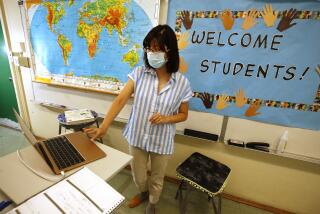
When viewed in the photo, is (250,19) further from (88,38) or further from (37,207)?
(37,207)

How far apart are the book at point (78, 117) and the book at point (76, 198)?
0.94 m

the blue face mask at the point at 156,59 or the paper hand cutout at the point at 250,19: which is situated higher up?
the paper hand cutout at the point at 250,19

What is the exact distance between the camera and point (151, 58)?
116 centimetres

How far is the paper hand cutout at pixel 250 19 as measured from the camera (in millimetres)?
1293

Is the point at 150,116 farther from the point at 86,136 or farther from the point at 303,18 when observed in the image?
the point at 303,18

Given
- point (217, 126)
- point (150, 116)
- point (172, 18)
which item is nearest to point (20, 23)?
point (172, 18)

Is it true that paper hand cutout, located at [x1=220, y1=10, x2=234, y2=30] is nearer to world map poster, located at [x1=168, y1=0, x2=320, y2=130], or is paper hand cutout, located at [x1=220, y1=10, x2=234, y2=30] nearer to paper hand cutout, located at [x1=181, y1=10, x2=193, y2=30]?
world map poster, located at [x1=168, y1=0, x2=320, y2=130]

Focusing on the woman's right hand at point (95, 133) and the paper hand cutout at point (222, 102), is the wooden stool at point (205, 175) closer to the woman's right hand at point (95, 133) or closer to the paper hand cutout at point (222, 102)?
the paper hand cutout at point (222, 102)

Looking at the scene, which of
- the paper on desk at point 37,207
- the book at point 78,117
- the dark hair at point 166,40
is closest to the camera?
the paper on desk at point 37,207

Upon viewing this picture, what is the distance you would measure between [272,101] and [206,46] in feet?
2.23

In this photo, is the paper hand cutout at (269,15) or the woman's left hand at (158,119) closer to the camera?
the woman's left hand at (158,119)

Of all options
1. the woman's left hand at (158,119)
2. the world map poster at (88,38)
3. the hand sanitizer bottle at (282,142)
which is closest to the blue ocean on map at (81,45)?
the world map poster at (88,38)

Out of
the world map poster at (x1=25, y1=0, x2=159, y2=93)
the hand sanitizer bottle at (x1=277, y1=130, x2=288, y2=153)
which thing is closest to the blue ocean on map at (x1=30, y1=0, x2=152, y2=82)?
the world map poster at (x1=25, y1=0, x2=159, y2=93)

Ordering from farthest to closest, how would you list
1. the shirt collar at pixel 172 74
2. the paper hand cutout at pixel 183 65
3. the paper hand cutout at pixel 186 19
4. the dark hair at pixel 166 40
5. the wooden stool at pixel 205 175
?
the paper hand cutout at pixel 183 65
the paper hand cutout at pixel 186 19
the wooden stool at pixel 205 175
the shirt collar at pixel 172 74
the dark hair at pixel 166 40
